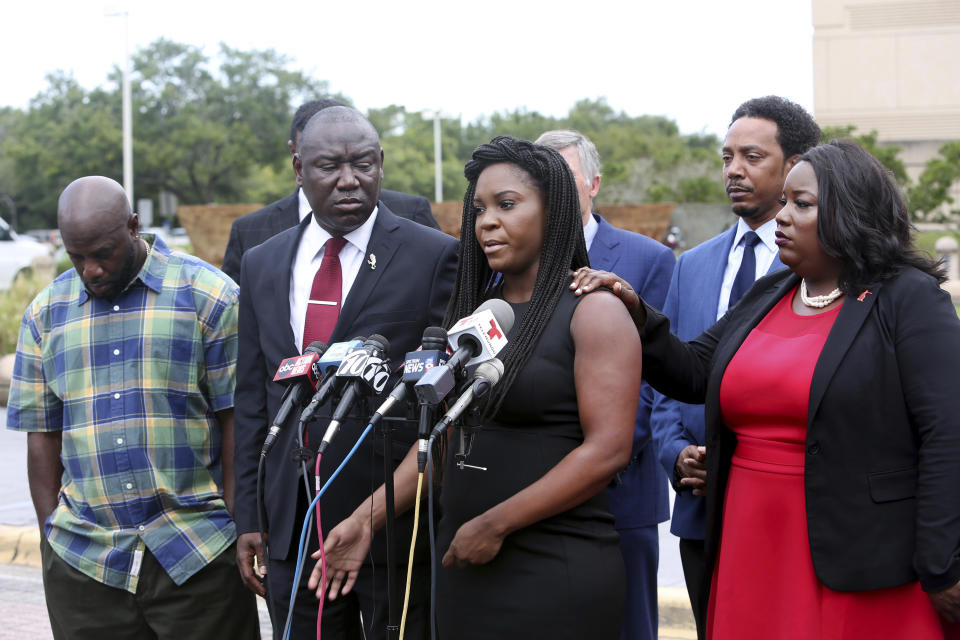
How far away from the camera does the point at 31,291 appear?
15.2 metres

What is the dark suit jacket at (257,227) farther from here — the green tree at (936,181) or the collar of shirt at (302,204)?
the green tree at (936,181)

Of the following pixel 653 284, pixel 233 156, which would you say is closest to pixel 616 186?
pixel 233 156

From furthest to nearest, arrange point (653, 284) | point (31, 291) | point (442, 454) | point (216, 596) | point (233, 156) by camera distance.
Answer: point (233, 156) → point (31, 291) → point (653, 284) → point (216, 596) → point (442, 454)

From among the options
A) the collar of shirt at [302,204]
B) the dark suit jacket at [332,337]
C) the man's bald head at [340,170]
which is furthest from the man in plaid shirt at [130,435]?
the collar of shirt at [302,204]

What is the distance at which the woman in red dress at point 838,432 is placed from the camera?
9.61 feet

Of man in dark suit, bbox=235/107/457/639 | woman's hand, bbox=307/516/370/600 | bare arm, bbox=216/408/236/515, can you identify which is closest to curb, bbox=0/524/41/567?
bare arm, bbox=216/408/236/515

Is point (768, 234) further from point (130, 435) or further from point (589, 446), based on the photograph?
point (130, 435)

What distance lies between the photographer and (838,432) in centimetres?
297

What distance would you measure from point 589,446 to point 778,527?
635 mm

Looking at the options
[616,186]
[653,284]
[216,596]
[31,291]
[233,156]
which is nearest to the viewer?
[216,596]

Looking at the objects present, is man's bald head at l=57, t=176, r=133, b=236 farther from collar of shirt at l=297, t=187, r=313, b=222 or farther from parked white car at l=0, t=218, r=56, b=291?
parked white car at l=0, t=218, r=56, b=291

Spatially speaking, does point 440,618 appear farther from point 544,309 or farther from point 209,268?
point 209,268

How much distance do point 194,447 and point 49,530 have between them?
24.5 inches

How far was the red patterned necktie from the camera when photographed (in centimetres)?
373
